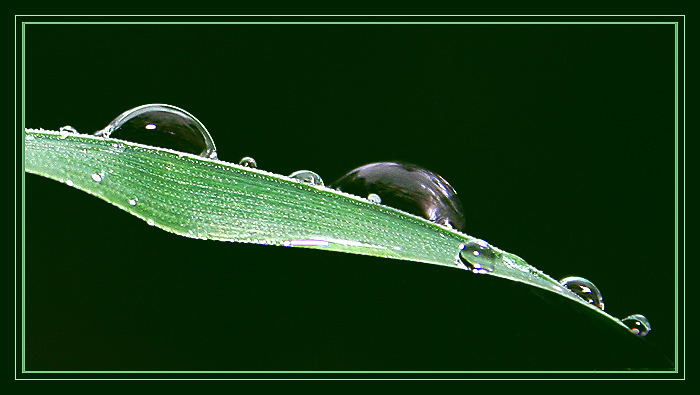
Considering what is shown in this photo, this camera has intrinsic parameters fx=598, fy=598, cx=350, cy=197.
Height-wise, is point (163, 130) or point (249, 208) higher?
point (163, 130)

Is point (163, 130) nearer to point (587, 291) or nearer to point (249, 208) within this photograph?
point (249, 208)

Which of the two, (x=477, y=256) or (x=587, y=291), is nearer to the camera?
(x=477, y=256)

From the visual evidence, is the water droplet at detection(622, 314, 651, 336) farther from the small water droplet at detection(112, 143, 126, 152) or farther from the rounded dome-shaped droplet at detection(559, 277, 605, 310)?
the small water droplet at detection(112, 143, 126, 152)

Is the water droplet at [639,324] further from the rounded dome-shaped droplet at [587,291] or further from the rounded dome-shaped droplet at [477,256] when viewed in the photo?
the rounded dome-shaped droplet at [477,256]

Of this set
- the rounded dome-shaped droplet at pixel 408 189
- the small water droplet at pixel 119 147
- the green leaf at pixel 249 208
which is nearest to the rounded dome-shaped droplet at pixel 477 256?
the green leaf at pixel 249 208

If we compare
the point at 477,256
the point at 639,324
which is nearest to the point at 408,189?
the point at 477,256

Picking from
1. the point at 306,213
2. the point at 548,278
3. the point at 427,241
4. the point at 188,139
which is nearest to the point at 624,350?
the point at 548,278
